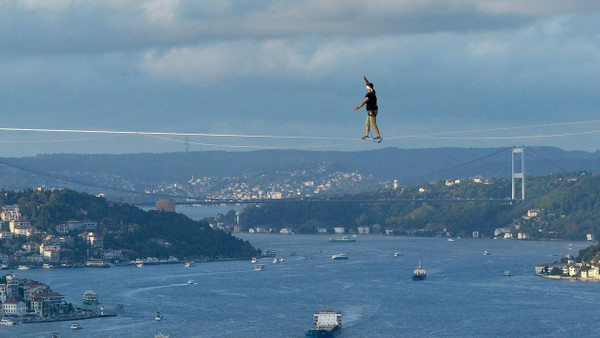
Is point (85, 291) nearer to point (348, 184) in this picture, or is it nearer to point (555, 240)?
point (555, 240)

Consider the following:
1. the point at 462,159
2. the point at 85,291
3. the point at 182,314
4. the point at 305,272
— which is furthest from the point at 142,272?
the point at 462,159

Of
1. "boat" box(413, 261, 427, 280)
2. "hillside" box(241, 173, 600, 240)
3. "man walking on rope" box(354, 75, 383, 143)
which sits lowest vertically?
"boat" box(413, 261, 427, 280)

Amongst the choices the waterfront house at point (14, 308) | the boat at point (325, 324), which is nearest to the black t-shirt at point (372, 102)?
the boat at point (325, 324)

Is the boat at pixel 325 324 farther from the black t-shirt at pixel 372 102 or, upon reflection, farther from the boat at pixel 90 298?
the black t-shirt at pixel 372 102

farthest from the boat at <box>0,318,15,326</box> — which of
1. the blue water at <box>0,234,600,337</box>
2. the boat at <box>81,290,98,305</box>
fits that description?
the boat at <box>81,290,98,305</box>

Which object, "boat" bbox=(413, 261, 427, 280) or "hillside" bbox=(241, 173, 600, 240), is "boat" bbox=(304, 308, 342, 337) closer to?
"boat" bbox=(413, 261, 427, 280)

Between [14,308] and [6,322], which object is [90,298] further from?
[6,322]

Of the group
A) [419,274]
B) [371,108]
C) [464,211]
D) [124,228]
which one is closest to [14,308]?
[419,274]
